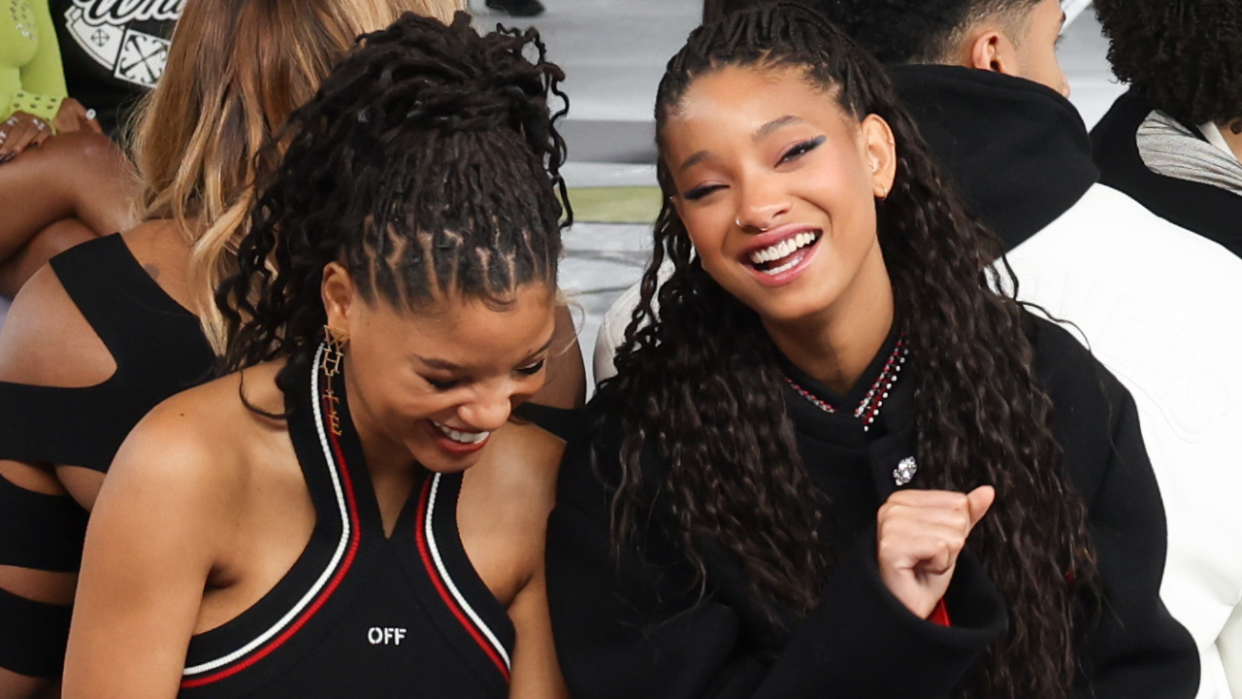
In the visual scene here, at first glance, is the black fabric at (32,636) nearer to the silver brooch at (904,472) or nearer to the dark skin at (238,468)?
the dark skin at (238,468)

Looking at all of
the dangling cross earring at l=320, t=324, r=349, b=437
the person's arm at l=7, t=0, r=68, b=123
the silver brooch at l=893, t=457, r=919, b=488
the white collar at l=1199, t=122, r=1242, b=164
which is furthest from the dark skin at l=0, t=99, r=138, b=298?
the white collar at l=1199, t=122, r=1242, b=164

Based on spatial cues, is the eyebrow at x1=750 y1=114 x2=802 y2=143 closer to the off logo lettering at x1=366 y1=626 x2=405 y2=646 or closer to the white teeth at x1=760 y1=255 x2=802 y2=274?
the white teeth at x1=760 y1=255 x2=802 y2=274

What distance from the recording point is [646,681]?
4.37 feet

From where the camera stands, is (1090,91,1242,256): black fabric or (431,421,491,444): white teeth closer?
(431,421,491,444): white teeth

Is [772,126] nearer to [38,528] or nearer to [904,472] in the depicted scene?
[904,472]

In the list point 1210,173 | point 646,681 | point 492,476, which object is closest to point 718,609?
point 646,681

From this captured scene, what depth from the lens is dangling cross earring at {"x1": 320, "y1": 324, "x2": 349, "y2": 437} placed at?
1.32 metres

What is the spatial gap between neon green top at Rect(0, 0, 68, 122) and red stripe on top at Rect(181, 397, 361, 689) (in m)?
1.06

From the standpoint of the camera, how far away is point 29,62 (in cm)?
226

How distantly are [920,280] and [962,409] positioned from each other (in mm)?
127

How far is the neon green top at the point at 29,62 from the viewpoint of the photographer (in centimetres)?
217

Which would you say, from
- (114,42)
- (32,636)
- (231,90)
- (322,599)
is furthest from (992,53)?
(114,42)

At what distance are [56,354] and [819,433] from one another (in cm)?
71

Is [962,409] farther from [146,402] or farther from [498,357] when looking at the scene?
[146,402]
